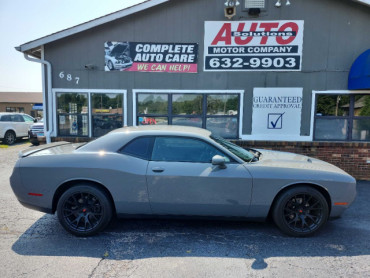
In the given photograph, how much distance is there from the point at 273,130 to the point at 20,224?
5.96m

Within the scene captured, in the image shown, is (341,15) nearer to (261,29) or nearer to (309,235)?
(261,29)

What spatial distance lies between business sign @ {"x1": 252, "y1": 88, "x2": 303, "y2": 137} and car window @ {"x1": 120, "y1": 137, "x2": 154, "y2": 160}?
4.07m

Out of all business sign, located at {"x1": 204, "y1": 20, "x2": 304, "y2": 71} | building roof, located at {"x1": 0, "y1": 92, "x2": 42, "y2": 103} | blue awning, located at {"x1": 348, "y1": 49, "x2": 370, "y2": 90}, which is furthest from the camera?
building roof, located at {"x1": 0, "y1": 92, "x2": 42, "y2": 103}

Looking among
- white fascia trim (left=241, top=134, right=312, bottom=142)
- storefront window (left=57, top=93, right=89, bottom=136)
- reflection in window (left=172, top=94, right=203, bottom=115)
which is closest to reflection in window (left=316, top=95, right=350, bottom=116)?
white fascia trim (left=241, top=134, right=312, bottom=142)

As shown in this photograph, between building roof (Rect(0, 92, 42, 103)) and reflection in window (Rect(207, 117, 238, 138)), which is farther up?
building roof (Rect(0, 92, 42, 103))

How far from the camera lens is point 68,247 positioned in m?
3.05

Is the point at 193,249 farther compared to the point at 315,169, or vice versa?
the point at 315,169

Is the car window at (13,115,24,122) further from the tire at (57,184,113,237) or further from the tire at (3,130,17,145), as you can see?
the tire at (57,184,113,237)

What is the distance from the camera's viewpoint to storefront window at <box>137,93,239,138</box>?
6.70 meters

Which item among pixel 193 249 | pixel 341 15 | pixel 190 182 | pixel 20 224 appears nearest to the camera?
pixel 193 249

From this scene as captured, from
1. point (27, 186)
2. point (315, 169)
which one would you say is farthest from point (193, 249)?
point (27, 186)

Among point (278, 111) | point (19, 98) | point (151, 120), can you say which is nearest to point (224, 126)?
point (278, 111)

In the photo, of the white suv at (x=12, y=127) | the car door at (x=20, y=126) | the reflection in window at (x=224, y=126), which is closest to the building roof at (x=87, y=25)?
the reflection in window at (x=224, y=126)

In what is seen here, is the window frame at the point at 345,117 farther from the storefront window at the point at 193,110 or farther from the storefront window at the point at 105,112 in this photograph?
the storefront window at the point at 105,112
